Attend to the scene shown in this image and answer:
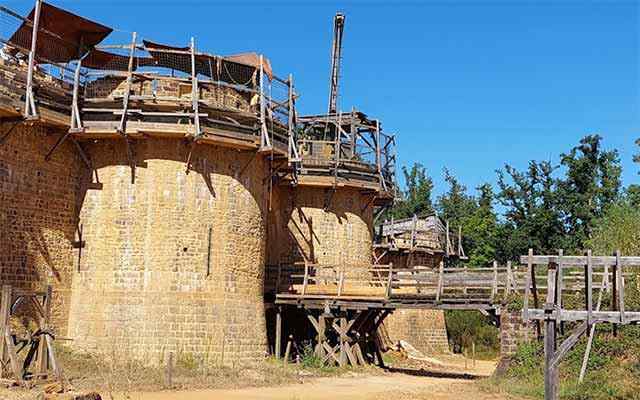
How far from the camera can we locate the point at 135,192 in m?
20.8

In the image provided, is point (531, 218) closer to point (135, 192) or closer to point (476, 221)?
point (476, 221)

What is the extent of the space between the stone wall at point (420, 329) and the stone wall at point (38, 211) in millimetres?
16472

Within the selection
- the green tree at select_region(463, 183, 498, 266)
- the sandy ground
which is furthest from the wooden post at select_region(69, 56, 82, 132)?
the green tree at select_region(463, 183, 498, 266)

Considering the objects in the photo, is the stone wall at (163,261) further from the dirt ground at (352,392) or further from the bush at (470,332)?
the bush at (470,332)

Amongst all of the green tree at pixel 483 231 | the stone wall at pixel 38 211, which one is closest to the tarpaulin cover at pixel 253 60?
the stone wall at pixel 38 211

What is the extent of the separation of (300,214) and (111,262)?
9.56 meters

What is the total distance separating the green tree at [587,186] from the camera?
4412cm

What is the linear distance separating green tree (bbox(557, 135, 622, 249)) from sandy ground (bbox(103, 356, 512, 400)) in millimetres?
21911

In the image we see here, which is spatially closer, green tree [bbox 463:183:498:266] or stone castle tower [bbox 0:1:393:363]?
stone castle tower [bbox 0:1:393:363]

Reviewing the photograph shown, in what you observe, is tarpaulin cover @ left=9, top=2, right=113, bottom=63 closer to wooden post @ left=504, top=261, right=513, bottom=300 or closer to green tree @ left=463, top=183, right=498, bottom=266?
wooden post @ left=504, top=261, right=513, bottom=300

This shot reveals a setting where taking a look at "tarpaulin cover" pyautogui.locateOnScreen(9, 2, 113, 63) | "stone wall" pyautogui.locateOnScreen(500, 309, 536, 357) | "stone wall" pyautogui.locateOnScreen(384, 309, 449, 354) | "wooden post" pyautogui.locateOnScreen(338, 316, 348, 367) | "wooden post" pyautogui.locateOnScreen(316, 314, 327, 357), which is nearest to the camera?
"tarpaulin cover" pyautogui.locateOnScreen(9, 2, 113, 63)

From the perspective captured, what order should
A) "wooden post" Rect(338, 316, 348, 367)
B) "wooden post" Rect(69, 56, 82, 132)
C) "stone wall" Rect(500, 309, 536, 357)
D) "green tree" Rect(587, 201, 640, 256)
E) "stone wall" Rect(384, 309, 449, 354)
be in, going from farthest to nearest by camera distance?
"stone wall" Rect(384, 309, 449, 354) < "green tree" Rect(587, 201, 640, 256) < "wooden post" Rect(338, 316, 348, 367) < "stone wall" Rect(500, 309, 536, 357) < "wooden post" Rect(69, 56, 82, 132)

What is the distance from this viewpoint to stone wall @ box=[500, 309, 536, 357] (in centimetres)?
2114

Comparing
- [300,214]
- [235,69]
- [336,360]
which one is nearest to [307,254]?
[300,214]
